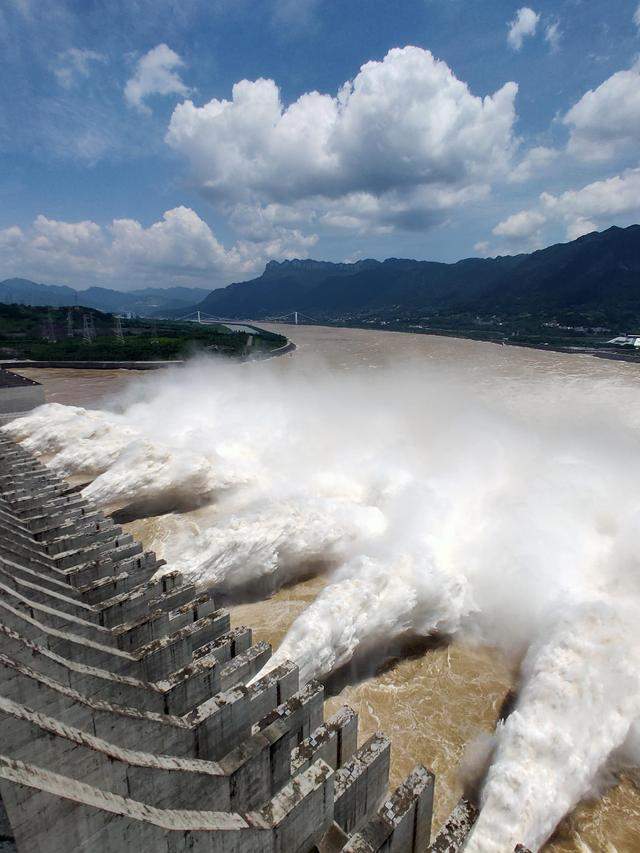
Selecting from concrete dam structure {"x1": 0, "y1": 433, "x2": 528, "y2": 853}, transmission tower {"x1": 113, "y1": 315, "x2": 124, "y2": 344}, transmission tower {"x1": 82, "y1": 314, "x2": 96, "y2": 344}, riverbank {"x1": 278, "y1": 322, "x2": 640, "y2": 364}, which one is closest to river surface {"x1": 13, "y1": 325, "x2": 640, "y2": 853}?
concrete dam structure {"x1": 0, "y1": 433, "x2": 528, "y2": 853}

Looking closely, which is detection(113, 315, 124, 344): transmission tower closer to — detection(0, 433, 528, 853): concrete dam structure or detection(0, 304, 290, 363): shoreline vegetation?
detection(0, 304, 290, 363): shoreline vegetation

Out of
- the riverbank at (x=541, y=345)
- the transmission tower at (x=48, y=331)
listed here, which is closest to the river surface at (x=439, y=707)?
the riverbank at (x=541, y=345)

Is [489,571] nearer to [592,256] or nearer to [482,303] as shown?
[482,303]

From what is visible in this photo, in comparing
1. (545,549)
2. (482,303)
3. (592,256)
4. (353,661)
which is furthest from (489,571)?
(592,256)

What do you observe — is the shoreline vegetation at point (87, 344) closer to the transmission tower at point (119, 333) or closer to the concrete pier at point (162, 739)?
the transmission tower at point (119, 333)

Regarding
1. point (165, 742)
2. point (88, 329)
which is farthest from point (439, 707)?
point (88, 329)

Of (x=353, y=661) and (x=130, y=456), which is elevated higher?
(x=130, y=456)

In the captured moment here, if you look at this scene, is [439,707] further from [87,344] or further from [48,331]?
[48,331]
